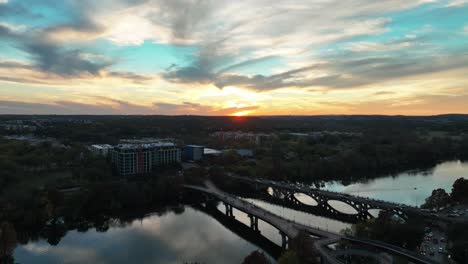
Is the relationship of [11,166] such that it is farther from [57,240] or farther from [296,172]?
[296,172]

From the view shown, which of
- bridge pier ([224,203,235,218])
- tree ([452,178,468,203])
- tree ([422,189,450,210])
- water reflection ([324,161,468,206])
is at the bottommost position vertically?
bridge pier ([224,203,235,218])

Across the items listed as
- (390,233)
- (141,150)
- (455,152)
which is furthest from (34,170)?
(455,152)

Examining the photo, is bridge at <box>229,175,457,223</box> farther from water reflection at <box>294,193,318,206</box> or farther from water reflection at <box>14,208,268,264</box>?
water reflection at <box>14,208,268,264</box>

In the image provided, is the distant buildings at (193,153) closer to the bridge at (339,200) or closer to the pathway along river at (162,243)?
the bridge at (339,200)

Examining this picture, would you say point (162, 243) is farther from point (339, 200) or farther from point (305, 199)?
point (305, 199)

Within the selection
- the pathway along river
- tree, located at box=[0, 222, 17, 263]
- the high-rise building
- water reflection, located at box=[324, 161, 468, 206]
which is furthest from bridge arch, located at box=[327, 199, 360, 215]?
tree, located at box=[0, 222, 17, 263]

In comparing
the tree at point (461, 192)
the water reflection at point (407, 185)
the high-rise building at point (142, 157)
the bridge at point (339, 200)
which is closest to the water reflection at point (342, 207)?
the bridge at point (339, 200)

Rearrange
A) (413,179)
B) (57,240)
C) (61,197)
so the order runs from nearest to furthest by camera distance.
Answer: (57,240) < (61,197) < (413,179)
